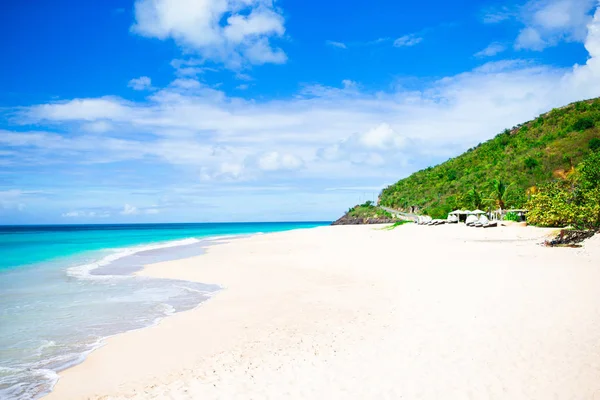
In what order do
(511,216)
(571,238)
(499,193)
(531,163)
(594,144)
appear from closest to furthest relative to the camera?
(571,238) → (511,216) → (499,193) → (594,144) → (531,163)

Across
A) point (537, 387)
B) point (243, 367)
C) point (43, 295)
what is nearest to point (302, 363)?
point (243, 367)

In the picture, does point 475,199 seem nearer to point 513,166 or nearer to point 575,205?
point 513,166

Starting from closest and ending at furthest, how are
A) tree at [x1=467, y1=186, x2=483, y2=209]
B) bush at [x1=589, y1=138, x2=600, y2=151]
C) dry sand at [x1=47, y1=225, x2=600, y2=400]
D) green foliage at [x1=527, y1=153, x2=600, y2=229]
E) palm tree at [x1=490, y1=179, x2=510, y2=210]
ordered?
dry sand at [x1=47, y1=225, x2=600, y2=400]
green foliage at [x1=527, y1=153, x2=600, y2=229]
palm tree at [x1=490, y1=179, x2=510, y2=210]
tree at [x1=467, y1=186, x2=483, y2=209]
bush at [x1=589, y1=138, x2=600, y2=151]

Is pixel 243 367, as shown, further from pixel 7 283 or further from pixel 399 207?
pixel 399 207

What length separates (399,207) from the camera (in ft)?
304

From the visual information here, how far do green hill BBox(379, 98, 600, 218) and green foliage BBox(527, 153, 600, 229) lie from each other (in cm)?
1552

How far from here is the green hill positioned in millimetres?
54844

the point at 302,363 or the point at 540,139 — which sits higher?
the point at 540,139

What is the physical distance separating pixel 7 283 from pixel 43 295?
5410mm

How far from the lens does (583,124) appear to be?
219 feet

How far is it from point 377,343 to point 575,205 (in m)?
25.2

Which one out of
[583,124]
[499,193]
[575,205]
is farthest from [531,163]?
[575,205]

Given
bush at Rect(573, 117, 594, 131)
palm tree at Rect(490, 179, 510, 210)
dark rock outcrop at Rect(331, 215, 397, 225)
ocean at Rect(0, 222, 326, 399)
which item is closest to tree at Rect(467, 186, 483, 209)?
palm tree at Rect(490, 179, 510, 210)

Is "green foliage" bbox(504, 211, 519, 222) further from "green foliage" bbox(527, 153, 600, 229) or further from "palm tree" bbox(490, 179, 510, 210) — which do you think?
"green foliage" bbox(527, 153, 600, 229)
